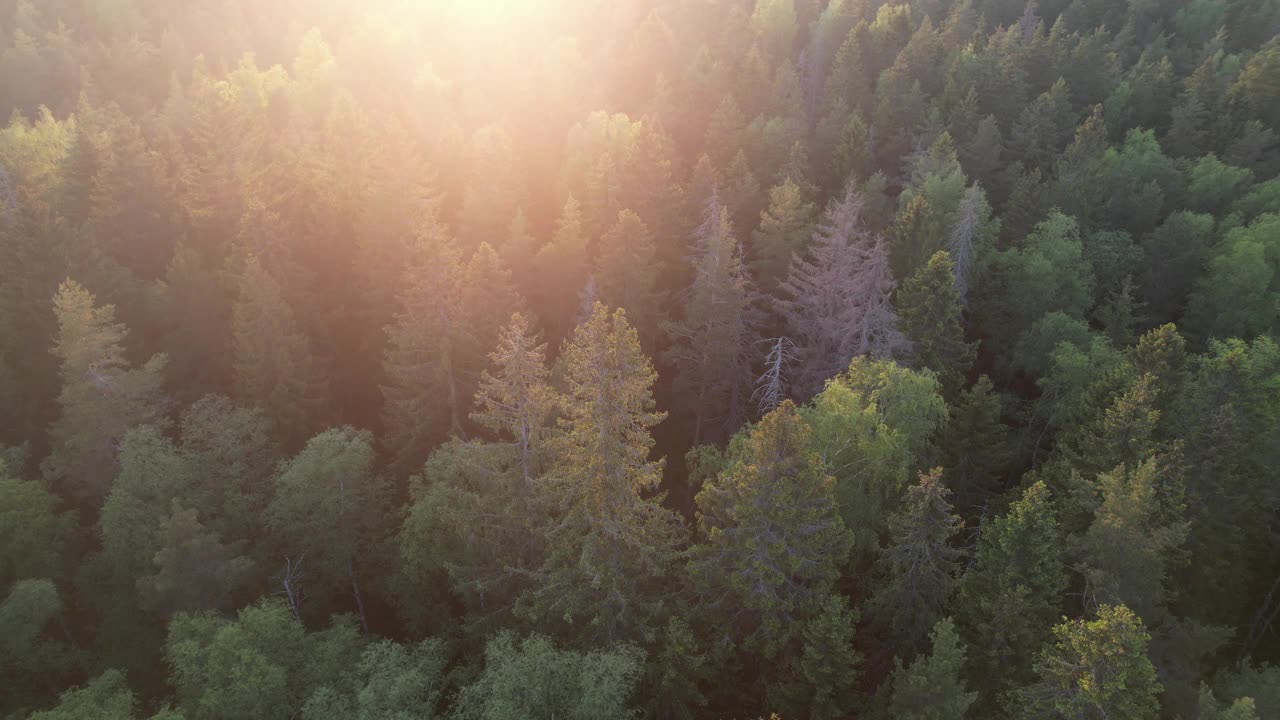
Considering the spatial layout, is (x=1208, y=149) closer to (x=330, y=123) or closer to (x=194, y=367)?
(x=330, y=123)

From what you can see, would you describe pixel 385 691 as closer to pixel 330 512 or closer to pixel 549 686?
pixel 549 686

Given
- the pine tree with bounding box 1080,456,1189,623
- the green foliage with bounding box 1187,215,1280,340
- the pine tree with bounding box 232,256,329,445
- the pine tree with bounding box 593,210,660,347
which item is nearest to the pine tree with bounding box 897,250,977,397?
the pine tree with bounding box 1080,456,1189,623

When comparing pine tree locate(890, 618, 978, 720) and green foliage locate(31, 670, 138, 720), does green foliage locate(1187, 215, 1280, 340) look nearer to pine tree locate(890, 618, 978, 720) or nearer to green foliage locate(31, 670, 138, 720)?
pine tree locate(890, 618, 978, 720)

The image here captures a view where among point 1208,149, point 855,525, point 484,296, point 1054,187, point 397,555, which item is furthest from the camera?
point 1208,149

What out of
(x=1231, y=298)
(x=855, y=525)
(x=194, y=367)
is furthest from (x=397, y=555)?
(x=1231, y=298)

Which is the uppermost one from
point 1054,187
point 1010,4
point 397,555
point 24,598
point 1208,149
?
point 1010,4

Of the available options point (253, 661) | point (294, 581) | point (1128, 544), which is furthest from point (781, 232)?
point (253, 661)

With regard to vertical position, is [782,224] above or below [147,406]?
above
